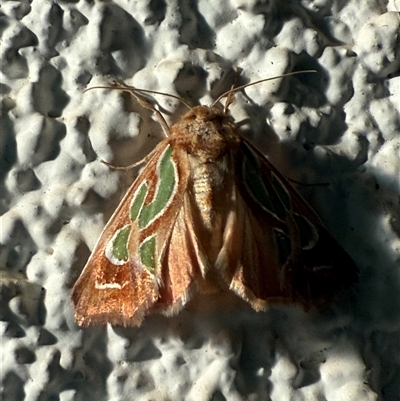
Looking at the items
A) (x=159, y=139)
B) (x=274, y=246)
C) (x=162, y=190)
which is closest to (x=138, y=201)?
(x=162, y=190)

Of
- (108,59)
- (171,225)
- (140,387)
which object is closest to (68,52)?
(108,59)

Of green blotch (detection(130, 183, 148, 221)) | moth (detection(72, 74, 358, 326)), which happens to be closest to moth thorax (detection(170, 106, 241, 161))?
moth (detection(72, 74, 358, 326))

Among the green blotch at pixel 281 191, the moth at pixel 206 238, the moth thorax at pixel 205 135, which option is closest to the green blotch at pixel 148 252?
the moth at pixel 206 238

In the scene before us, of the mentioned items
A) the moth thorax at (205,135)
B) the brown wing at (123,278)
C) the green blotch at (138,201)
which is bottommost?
the brown wing at (123,278)

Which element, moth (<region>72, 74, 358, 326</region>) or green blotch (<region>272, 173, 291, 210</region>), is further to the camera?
green blotch (<region>272, 173, 291, 210</region>)

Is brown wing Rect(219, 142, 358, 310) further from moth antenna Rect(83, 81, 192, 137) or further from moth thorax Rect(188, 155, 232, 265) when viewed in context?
moth antenna Rect(83, 81, 192, 137)

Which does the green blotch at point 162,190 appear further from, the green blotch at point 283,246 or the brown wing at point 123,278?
the green blotch at point 283,246
